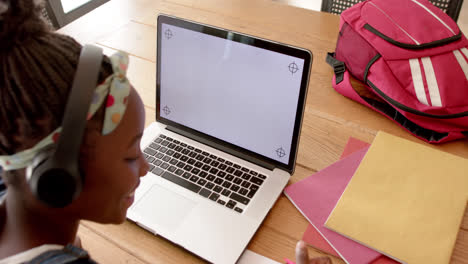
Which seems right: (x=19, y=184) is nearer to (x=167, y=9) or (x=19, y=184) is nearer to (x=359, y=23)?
(x=359, y=23)

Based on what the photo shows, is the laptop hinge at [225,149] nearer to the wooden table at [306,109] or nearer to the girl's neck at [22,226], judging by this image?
the wooden table at [306,109]

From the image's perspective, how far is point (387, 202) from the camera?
0.73 m

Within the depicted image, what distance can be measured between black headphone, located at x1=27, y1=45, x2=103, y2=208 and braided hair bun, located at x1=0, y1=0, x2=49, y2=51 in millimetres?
56

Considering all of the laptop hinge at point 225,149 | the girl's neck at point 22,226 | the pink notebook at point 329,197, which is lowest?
the pink notebook at point 329,197

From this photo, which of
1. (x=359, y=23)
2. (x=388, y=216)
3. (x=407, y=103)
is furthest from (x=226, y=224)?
(x=359, y=23)

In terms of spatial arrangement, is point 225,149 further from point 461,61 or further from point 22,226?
point 461,61

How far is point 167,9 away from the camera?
1.37 m

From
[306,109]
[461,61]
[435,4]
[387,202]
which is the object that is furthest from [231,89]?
[435,4]

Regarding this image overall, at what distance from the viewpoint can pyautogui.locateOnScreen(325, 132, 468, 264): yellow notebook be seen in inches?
26.4

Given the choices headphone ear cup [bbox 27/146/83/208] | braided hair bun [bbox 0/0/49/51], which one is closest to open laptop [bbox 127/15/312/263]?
headphone ear cup [bbox 27/146/83/208]

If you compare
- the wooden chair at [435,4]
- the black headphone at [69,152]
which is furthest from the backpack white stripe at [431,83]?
the black headphone at [69,152]

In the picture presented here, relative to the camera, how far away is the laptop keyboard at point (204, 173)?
2.49 ft

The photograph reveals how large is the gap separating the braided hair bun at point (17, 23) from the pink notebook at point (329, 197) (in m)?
0.52

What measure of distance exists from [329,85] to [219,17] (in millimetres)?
474
